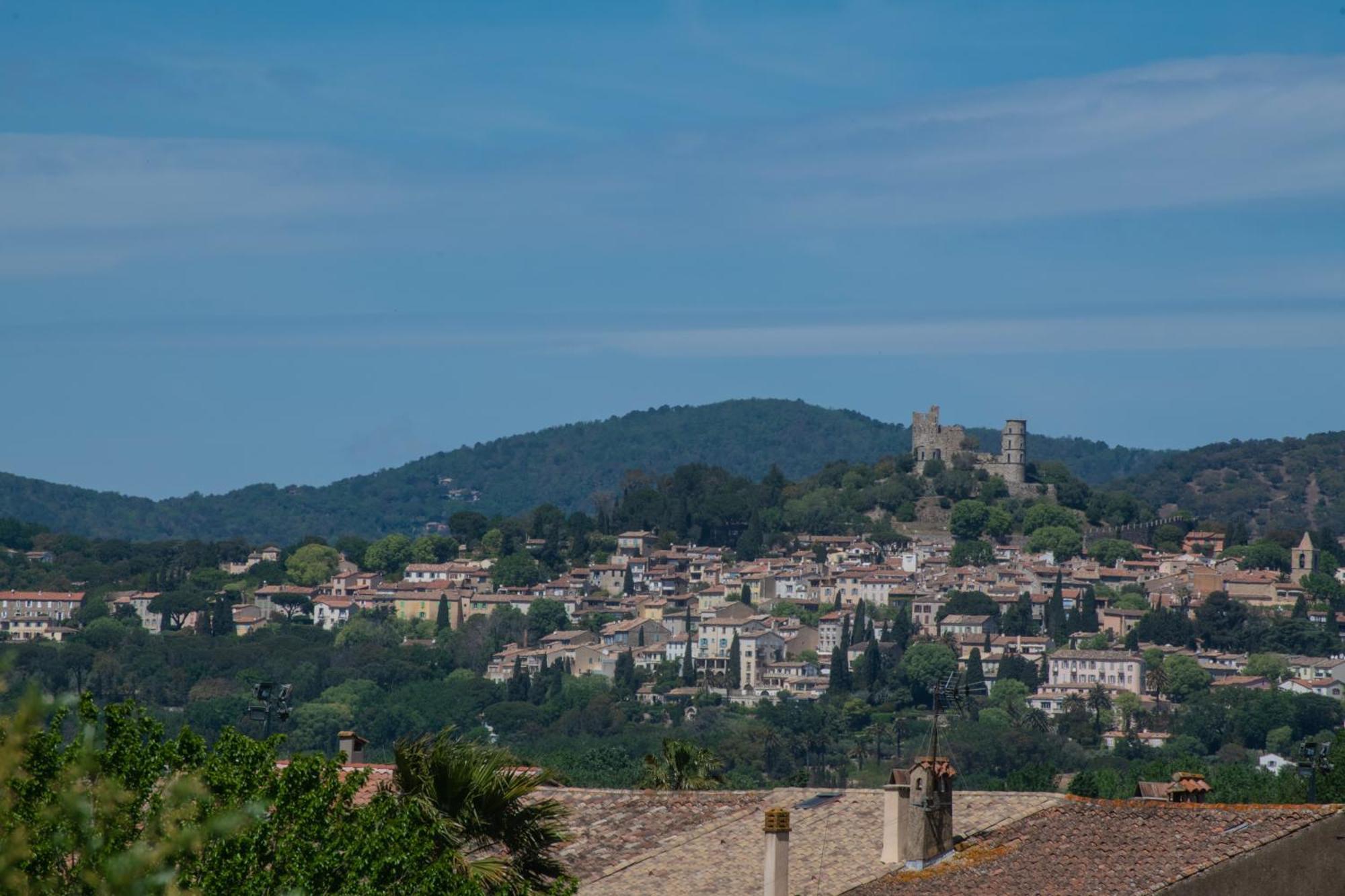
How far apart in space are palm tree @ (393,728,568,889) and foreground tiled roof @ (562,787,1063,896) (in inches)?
155

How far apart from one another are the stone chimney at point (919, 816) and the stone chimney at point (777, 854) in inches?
63.2

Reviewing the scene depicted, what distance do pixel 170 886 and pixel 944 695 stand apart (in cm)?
937

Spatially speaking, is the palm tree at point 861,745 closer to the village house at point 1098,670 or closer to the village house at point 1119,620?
the village house at point 1098,670

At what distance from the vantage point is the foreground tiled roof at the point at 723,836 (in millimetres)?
18562

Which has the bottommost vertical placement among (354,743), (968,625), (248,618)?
(354,743)

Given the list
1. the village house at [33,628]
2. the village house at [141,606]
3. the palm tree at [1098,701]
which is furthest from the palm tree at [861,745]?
the village house at [33,628]

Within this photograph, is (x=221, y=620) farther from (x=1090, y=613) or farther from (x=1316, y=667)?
(x=1316, y=667)

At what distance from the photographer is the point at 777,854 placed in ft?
54.7

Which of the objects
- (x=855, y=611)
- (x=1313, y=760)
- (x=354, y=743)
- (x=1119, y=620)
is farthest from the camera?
(x=855, y=611)

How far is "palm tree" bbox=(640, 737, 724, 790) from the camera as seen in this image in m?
24.9

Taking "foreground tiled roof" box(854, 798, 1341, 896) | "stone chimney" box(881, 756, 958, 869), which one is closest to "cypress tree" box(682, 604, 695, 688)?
"stone chimney" box(881, 756, 958, 869)

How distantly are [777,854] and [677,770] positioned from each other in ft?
28.9

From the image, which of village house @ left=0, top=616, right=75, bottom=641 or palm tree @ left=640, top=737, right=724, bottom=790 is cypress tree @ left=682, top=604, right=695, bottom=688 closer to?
village house @ left=0, top=616, right=75, bottom=641

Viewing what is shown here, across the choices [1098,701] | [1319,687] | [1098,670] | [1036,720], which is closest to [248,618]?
[1098,670]
